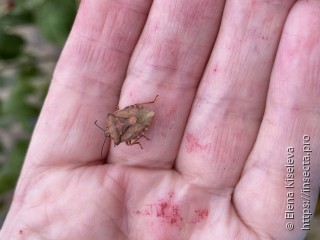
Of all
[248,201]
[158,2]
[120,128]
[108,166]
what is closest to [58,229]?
[108,166]

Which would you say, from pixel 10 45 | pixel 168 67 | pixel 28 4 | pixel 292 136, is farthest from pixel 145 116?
pixel 10 45

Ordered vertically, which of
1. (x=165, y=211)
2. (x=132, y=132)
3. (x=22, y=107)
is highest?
(x=132, y=132)

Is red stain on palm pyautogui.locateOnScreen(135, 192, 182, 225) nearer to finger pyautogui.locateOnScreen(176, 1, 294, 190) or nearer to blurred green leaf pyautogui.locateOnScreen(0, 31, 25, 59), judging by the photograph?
finger pyautogui.locateOnScreen(176, 1, 294, 190)

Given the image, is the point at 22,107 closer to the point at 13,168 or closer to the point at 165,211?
the point at 13,168

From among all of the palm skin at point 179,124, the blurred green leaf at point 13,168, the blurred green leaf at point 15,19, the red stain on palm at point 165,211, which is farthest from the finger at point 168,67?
the blurred green leaf at point 15,19

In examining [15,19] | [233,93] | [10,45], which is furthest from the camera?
[10,45]

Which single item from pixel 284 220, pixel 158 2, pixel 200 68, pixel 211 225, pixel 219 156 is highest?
pixel 158 2

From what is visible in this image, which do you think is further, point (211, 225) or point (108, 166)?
point (108, 166)

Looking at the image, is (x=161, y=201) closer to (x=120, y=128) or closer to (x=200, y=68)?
(x=120, y=128)
